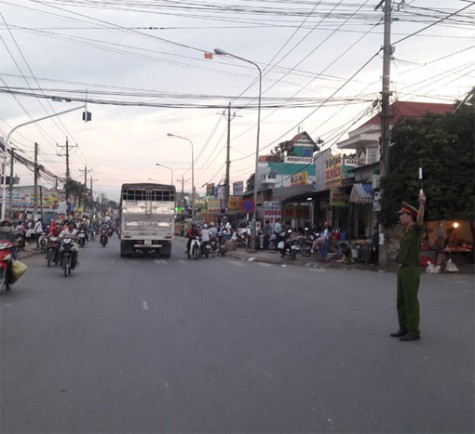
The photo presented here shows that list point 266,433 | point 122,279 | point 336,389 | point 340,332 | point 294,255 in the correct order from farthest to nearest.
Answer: point 294,255 < point 122,279 < point 340,332 < point 336,389 < point 266,433

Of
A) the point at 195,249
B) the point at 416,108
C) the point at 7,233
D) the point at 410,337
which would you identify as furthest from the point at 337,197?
the point at 410,337

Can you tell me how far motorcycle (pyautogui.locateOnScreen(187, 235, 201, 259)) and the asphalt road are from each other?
43.8 feet

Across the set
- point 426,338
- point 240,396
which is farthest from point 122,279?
point 240,396

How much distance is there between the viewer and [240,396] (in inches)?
204

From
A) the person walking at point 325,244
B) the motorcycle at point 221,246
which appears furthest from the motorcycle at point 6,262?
the motorcycle at point 221,246

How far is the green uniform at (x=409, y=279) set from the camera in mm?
7633

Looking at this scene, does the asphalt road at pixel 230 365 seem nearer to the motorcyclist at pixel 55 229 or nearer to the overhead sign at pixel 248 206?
the motorcyclist at pixel 55 229

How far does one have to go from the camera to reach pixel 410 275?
769 centimetres

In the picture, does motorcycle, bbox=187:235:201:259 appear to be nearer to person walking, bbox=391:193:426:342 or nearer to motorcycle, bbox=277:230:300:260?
Result: motorcycle, bbox=277:230:300:260

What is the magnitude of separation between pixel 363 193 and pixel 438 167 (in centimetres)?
520

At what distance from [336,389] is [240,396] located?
99 centimetres

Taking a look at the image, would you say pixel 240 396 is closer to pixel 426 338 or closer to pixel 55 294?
pixel 426 338

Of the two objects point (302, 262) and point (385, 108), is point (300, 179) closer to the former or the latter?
point (302, 262)

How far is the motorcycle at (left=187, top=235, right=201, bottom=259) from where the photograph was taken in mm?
25778
